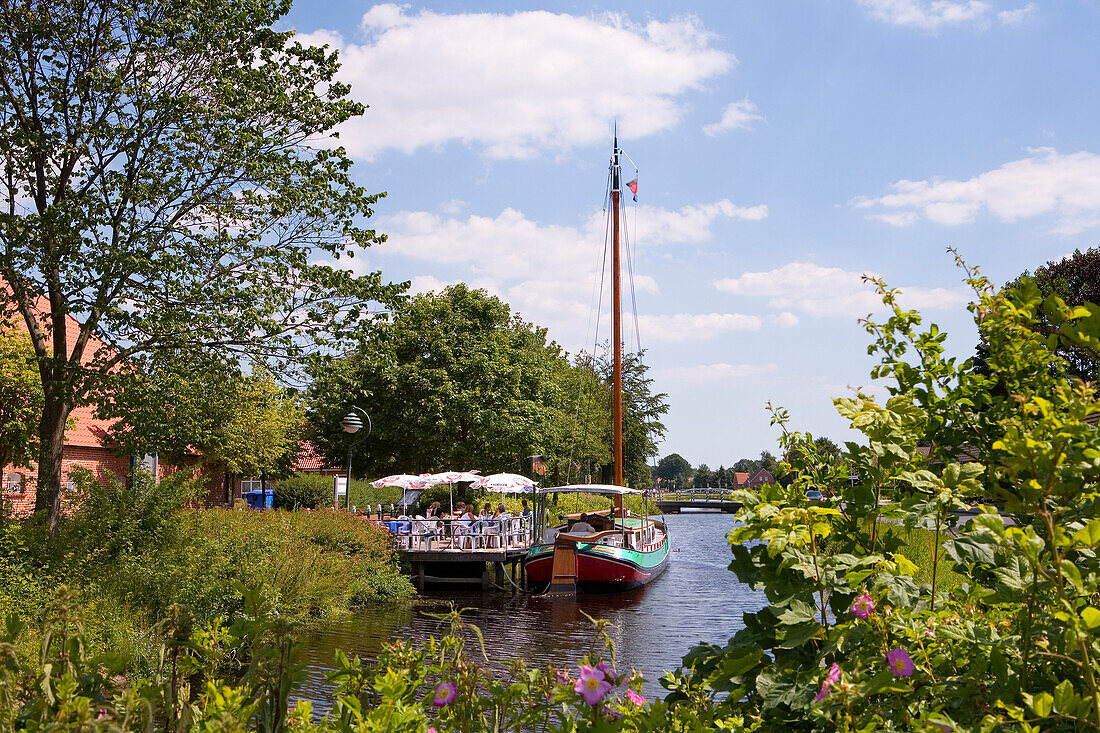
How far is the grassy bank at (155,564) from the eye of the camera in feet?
36.3

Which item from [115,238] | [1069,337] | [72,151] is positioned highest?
[72,151]

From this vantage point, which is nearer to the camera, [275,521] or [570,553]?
[275,521]

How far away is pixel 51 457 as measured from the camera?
14016mm

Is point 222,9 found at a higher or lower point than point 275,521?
higher

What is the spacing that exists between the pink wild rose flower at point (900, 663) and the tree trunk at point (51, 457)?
47.0 ft

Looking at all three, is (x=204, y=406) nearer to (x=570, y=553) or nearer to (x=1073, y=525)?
(x=570, y=553)

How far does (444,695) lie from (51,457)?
44.8ft

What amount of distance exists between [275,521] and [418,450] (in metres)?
21.7

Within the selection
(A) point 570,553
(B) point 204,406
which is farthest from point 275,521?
(A) point 570,553

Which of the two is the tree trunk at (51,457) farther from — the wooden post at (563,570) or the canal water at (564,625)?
the wooden post at (563,570)

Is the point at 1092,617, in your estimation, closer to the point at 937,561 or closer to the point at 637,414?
the point at 937,561

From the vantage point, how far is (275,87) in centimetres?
1464

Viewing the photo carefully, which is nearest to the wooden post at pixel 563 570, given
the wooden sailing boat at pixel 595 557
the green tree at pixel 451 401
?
the wooden sailing boat at pixel 595 557

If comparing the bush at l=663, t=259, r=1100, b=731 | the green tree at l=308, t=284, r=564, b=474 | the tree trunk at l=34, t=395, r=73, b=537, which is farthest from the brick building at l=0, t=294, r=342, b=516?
the bush at l=663, t=259, r=1100, b=731
